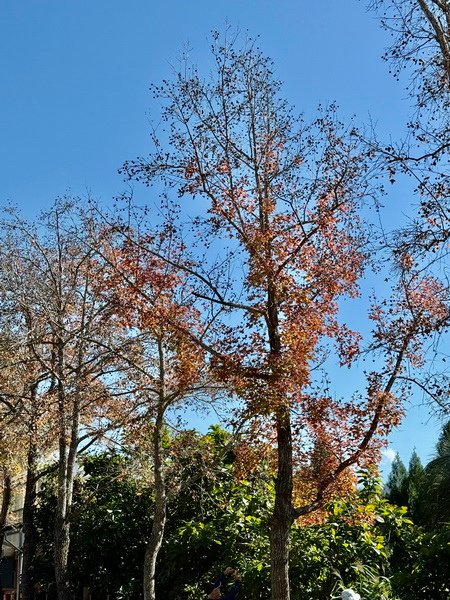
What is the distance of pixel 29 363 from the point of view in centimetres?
1552

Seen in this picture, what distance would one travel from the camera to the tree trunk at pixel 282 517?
28.6 feet

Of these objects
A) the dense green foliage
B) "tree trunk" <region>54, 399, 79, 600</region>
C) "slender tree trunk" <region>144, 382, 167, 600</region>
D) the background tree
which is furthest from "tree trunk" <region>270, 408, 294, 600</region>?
the background tree

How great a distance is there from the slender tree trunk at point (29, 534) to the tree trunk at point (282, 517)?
887 cm

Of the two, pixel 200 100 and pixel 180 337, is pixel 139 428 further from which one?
pixel 200 100

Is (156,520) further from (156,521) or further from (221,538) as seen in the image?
(221,538)

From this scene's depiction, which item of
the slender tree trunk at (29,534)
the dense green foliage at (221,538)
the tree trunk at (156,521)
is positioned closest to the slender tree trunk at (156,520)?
the tree trunk at (156,521)

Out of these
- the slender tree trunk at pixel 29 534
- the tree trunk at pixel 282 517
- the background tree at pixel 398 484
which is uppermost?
the background tree at pixel 398 484

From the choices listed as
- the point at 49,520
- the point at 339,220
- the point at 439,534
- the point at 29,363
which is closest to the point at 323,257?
the point at 339,220

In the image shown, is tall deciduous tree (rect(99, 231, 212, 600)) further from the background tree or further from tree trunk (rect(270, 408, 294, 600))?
the background tree

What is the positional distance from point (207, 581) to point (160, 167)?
704 cm

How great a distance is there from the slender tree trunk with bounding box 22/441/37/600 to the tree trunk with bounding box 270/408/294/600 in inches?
349

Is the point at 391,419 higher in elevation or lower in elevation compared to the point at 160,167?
lower

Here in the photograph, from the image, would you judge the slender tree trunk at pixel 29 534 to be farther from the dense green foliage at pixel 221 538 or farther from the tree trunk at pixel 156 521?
the tree trunk at pixel 156 521

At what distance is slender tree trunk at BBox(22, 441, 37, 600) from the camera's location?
54.2 ft
